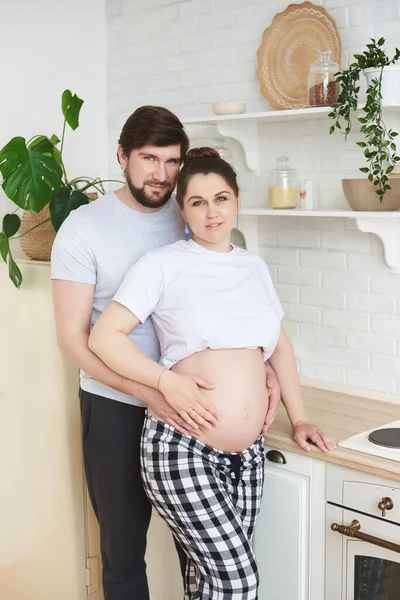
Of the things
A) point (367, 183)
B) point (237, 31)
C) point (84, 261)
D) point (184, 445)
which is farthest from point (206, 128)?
point (184, 445)

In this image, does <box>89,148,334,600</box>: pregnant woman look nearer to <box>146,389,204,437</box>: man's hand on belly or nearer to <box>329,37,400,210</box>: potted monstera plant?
<box>146,389,204,437</box>: man's hand on belly

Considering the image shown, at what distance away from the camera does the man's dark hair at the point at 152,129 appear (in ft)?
7.21

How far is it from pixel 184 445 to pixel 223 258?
0.51 meters

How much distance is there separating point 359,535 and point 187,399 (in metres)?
0.60

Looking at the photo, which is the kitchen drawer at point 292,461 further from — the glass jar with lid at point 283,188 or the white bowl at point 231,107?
the white bowl at point 231,107

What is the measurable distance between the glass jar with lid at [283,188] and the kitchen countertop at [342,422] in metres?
0.67

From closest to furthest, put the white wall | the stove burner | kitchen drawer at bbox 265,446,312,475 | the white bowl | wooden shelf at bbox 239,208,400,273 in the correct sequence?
the stove burner < kitchen drawer at bbox 265,446,312,475 < wooden shelf at bbox 239,208,400,273 < the white bowl < the white wall

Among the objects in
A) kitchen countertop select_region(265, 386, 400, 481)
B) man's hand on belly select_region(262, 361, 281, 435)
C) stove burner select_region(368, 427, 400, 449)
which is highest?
man's hand on belly select_region(262, 361, 281, 435)

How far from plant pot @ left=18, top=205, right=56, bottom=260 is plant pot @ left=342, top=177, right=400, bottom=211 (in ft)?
3.65

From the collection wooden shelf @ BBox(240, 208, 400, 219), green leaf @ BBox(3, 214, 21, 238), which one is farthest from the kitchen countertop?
green leaf @ BBox(3, 214, 21, 238)

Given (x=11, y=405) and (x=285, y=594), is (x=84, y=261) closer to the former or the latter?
(x=11, y=405)

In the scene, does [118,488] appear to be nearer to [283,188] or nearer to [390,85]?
[283,188]

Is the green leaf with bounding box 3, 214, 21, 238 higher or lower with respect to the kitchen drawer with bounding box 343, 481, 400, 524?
higher

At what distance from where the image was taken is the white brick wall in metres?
2.67
